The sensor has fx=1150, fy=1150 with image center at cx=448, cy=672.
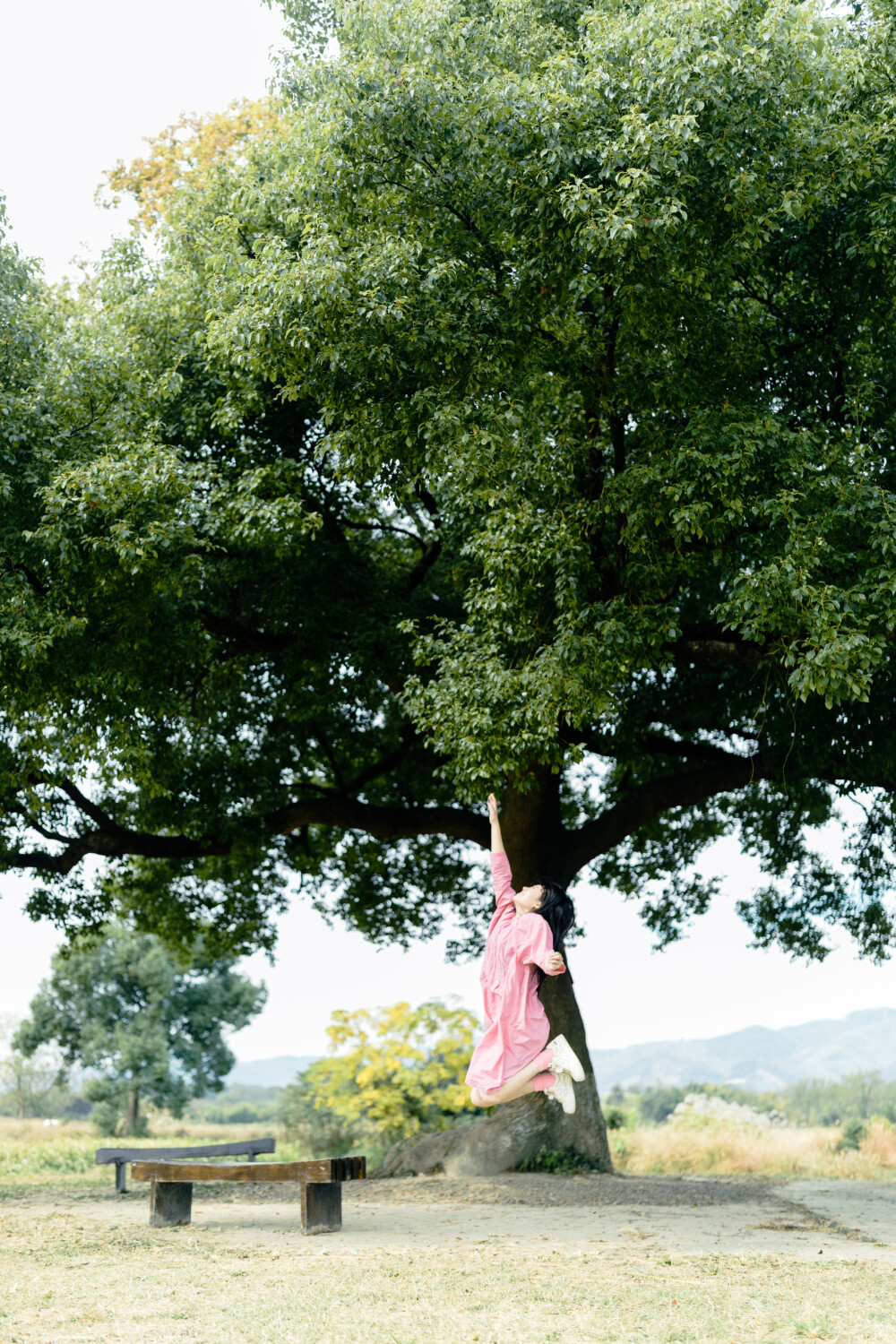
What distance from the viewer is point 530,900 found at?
23.9ft

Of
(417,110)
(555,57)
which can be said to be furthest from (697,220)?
(417,110)

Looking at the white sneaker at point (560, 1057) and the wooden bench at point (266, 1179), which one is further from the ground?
the white sneaker at point (560, 1057)

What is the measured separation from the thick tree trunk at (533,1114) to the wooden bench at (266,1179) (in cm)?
409

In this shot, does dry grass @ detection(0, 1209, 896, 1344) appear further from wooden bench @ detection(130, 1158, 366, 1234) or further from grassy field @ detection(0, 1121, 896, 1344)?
wooden bench @ detection(130, 1158, 366, 1234)

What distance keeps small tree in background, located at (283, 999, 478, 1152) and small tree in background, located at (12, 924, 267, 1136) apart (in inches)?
362

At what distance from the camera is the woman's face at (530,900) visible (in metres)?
7.28

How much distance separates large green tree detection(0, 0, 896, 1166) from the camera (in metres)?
9.24

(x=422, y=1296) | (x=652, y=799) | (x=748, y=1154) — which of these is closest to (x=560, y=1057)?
(x=422, y=1296)

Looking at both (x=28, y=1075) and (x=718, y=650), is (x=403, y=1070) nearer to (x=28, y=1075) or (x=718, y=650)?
(x=718, y=650)

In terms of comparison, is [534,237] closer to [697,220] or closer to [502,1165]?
[697,220]

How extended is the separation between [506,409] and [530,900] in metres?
4.81

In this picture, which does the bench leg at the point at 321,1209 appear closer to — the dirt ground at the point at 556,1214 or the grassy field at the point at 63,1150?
the dirt ground at the point at 556,1214

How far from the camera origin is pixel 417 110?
9625mm

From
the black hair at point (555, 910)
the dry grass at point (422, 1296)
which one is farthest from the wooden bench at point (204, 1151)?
the black hair at point (555, 910)
